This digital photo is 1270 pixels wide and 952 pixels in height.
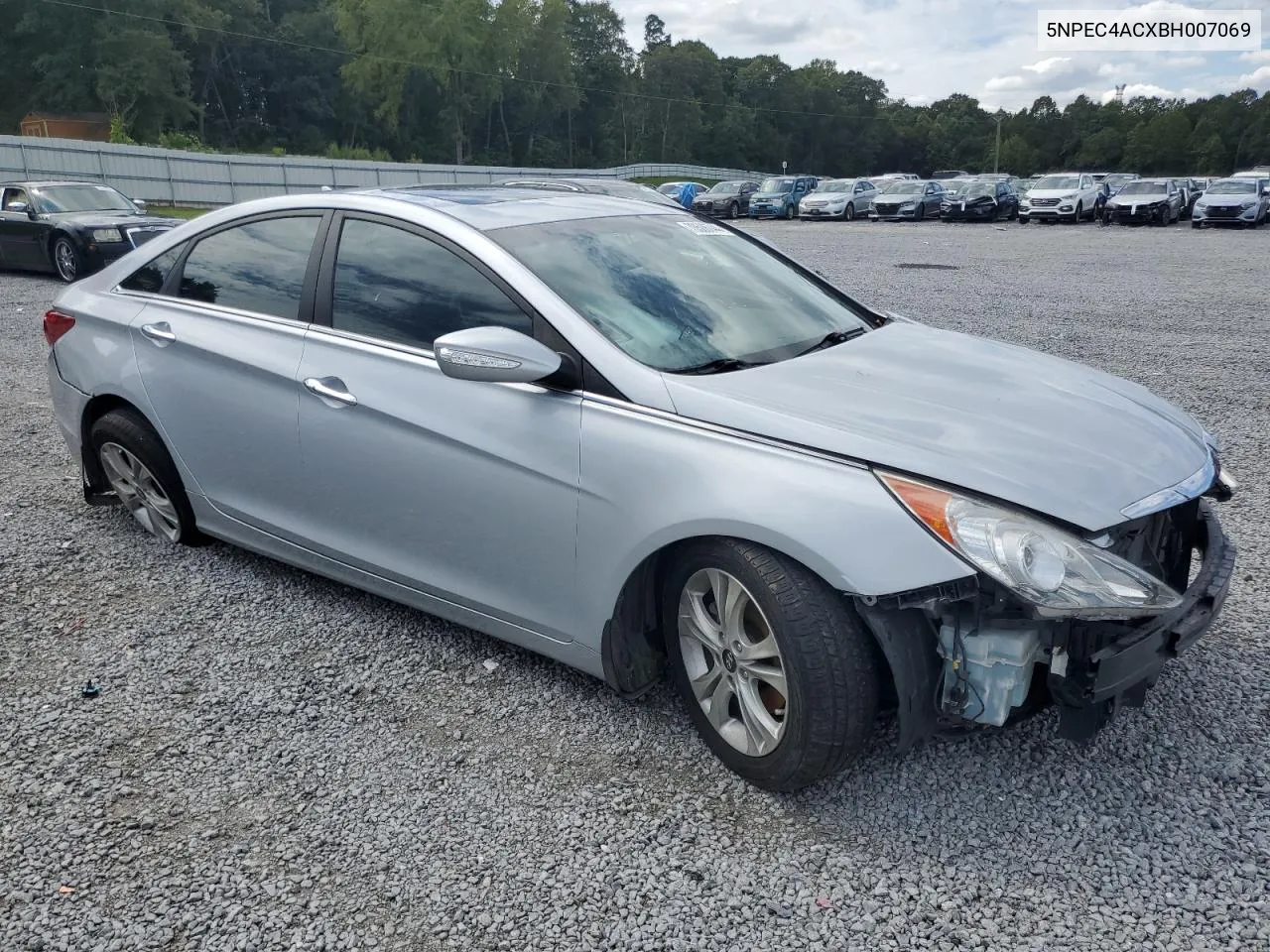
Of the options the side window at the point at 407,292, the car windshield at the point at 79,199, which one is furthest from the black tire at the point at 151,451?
the car windshield at the point at 79,199

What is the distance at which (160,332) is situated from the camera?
161 inches

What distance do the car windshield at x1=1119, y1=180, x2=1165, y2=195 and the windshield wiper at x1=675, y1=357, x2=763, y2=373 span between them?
32.5 meters

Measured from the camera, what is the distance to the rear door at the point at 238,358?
3.68m

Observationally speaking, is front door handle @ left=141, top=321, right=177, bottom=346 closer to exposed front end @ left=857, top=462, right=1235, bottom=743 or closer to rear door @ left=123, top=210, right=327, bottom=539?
rear door @ left=123, top=210, right=327, bottom=539

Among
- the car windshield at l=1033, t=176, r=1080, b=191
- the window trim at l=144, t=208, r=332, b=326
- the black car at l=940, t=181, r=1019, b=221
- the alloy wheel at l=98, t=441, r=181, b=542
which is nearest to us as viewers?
the window trim at l=144, t=208, r=332, b=326

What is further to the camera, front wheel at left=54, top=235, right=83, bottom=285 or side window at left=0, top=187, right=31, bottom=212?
side window at left=0, top=187, right=31, bottom=212

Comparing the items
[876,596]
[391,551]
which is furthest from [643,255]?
[876,596]

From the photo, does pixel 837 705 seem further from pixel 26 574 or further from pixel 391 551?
pixel 26 574

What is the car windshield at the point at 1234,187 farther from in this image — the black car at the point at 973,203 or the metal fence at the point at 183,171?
the metal fence at the point at 183,171

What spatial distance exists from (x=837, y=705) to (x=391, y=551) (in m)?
1.64

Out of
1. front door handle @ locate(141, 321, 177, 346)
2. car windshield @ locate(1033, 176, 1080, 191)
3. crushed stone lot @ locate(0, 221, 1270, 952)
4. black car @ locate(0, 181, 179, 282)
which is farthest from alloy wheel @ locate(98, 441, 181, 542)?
car windshield @ locate(1033, 176, 1080, 191)

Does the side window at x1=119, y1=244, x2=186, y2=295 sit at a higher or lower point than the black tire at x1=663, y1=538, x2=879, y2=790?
higher

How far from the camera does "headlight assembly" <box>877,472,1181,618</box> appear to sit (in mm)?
2318

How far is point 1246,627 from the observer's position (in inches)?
143
